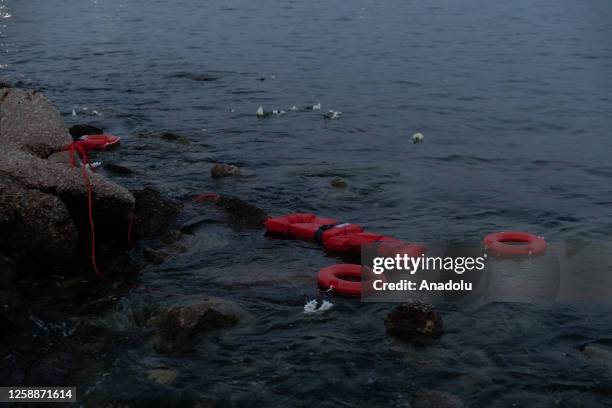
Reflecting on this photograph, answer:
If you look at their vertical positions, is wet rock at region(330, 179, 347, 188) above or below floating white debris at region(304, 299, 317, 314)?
above

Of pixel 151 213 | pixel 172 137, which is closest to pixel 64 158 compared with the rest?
pixel 151 213

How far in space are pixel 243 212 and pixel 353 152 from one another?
5.26 meters

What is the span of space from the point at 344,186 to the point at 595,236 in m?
4.60

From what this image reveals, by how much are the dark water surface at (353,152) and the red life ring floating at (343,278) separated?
194 millimetres

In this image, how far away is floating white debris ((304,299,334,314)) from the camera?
9.64m

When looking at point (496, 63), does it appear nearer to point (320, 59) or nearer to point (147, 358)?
point (320, 59)

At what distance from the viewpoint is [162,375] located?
8.19m

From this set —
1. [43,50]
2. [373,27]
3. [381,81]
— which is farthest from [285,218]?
[373,27]

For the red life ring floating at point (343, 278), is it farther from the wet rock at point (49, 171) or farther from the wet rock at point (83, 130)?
the wet rock at point (83, 130)

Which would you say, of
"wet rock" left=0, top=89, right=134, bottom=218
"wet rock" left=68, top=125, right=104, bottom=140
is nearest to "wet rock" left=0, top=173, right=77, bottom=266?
"wet rock" left=0, top=89, right=134, bottom=218

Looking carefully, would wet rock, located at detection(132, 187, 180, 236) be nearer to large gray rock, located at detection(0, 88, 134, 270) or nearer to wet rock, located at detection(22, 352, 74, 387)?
large gray rock, located at detection(0, 88, 134, 270)

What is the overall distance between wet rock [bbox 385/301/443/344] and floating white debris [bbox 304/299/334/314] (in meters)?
0.91

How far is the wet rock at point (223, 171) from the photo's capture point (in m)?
15.2

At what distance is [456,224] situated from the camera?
1300 centimetres
